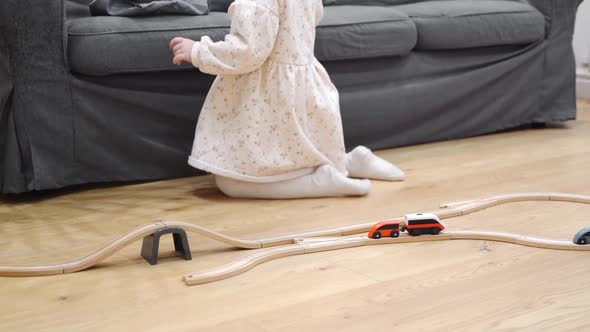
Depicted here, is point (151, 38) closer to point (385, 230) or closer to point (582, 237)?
point (385, 230)

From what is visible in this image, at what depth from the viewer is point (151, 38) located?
1988 millimetres

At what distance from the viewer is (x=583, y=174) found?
2.19 m

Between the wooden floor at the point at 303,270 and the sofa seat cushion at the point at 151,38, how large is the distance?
1.06ft

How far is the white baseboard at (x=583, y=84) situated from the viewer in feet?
11.4

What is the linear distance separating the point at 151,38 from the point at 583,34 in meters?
2.32

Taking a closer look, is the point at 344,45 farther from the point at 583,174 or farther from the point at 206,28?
the point at 583,174

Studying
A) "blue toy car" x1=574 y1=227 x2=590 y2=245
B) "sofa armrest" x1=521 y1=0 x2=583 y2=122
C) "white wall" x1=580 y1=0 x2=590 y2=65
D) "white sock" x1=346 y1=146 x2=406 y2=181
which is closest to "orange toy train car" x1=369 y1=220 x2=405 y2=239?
"blue toy car" x1=574 y1=227 x2=590 y2=245

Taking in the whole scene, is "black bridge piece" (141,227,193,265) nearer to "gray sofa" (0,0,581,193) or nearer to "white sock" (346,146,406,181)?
"gray sofa" (0,0,581,193)

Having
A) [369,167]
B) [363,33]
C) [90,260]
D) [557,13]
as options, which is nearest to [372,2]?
[363,33]

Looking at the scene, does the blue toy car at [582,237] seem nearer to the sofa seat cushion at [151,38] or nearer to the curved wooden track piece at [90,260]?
the curved wooden track piece at [90,260]

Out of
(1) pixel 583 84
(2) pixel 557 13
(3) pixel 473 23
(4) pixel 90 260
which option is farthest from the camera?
Answer: (1) pixel 583 84

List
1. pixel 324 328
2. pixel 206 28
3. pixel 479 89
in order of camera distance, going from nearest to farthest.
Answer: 1. pixel 324 328
2. pixel 206 28
3. pixel 479 89

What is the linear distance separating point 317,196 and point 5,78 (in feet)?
2.60

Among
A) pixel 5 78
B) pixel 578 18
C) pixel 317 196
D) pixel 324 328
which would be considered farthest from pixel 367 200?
pixel 578 18
